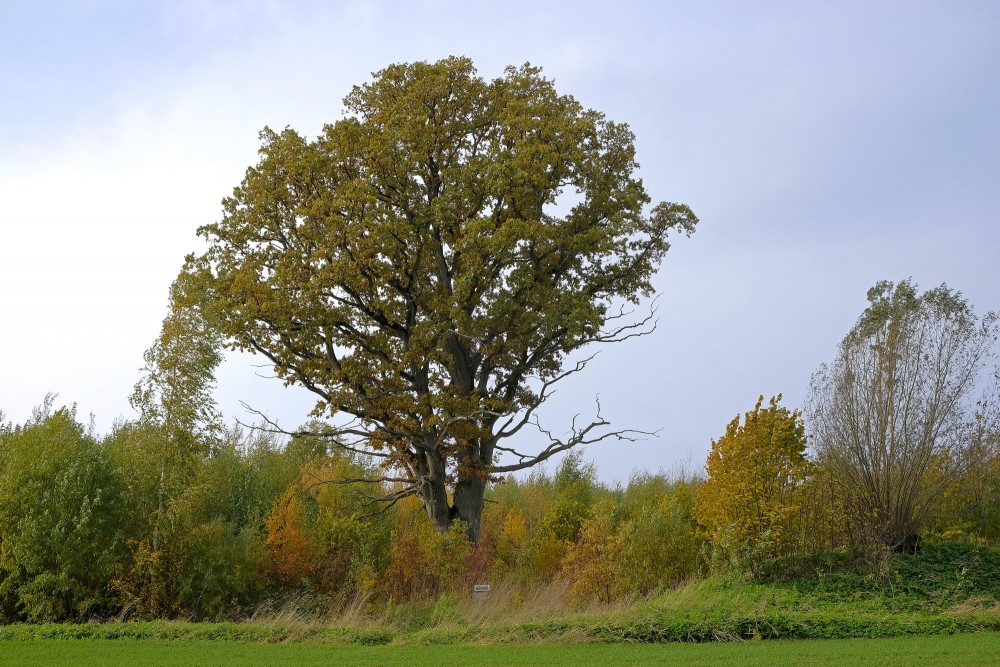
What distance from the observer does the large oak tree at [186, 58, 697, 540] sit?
21.6m

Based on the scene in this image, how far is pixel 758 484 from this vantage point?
739 inches

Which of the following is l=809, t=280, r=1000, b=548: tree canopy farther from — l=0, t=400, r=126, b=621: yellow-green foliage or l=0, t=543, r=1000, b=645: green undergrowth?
l=0, t=400, r=126, b=621: yellow-green foliage

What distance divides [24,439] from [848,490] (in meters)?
18.9

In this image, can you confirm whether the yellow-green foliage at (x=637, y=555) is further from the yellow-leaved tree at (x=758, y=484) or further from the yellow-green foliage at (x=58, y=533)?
the yellow-green foliage at (x=58, y=533)

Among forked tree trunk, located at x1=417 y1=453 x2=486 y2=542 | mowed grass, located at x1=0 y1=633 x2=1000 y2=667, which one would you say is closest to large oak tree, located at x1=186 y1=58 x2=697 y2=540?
forked tree trunk, located at x1=417 y1=453 x2=486 y2=542

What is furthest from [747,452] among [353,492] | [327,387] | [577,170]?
[353,492]

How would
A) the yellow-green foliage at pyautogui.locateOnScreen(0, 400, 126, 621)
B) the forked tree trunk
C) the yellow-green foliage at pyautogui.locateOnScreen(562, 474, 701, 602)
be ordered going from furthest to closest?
the forked tree trunk → the yellow-green foliage at pyautogui.locateOnScreen(562, 474, 701, 602) → the yellow-green foliage at pyautogui.locateOnScreen(0, 400, 126, 621)

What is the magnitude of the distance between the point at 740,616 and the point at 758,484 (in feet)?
12.9

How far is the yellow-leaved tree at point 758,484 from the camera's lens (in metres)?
18.7

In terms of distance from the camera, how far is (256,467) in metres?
28.1

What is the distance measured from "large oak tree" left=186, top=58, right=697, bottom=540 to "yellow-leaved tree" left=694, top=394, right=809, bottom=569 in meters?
4.72

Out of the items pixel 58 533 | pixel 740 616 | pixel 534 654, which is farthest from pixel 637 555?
pixel 58 533

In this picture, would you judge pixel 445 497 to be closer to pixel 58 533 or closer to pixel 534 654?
pixel 58 533

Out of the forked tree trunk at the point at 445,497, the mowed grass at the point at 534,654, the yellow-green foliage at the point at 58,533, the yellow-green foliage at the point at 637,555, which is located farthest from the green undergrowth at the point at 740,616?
the forked tree trunk at the point at 445,497
